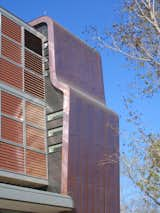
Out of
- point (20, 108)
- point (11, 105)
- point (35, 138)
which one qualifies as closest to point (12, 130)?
point (11, 105)

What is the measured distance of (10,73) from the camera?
12820mm

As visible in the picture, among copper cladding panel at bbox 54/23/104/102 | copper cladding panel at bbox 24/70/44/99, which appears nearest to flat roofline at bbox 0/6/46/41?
copper cladding panel at bbox 54/23/104/102

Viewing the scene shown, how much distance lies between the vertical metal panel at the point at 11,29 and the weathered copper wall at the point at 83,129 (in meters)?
1.23

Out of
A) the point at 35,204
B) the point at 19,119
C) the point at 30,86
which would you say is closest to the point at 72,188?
the point at 35,204

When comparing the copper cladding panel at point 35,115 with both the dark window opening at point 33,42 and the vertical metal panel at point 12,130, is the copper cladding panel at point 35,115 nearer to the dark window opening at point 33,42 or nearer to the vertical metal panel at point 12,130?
the vertical metal panel at point 12,130

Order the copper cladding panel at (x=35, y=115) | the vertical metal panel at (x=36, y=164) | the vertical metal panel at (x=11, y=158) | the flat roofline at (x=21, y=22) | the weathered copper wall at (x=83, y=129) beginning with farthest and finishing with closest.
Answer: the flat roofline at (x=21, y=22) < the weathered copper wall at (x=83, y=129) < the copper cladding panel at (x=35, y=115) < the vertical metal panel at (x=36, y=164) < the vertical metal panel at (x=11, y=158)

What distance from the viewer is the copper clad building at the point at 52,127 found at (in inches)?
474

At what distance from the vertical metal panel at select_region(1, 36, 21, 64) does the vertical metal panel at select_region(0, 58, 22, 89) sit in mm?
271

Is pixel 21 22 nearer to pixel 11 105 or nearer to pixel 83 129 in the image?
pixel 11 105

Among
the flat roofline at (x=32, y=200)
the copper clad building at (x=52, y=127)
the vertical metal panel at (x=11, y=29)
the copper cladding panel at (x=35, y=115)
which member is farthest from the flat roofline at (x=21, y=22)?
the flat roofline at (x=32, y=200)

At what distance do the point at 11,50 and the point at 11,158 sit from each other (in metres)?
3.59

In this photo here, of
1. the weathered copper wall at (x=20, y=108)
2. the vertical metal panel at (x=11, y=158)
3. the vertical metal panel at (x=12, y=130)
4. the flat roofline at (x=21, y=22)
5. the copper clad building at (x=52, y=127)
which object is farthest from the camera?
the flat roofline at (x=21, y=22)

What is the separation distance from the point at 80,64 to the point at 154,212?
20.7m

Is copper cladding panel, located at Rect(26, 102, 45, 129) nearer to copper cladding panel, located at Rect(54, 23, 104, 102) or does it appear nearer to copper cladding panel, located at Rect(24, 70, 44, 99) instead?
copper cladding panel, located at Rect(24, 70, 44, 99)
